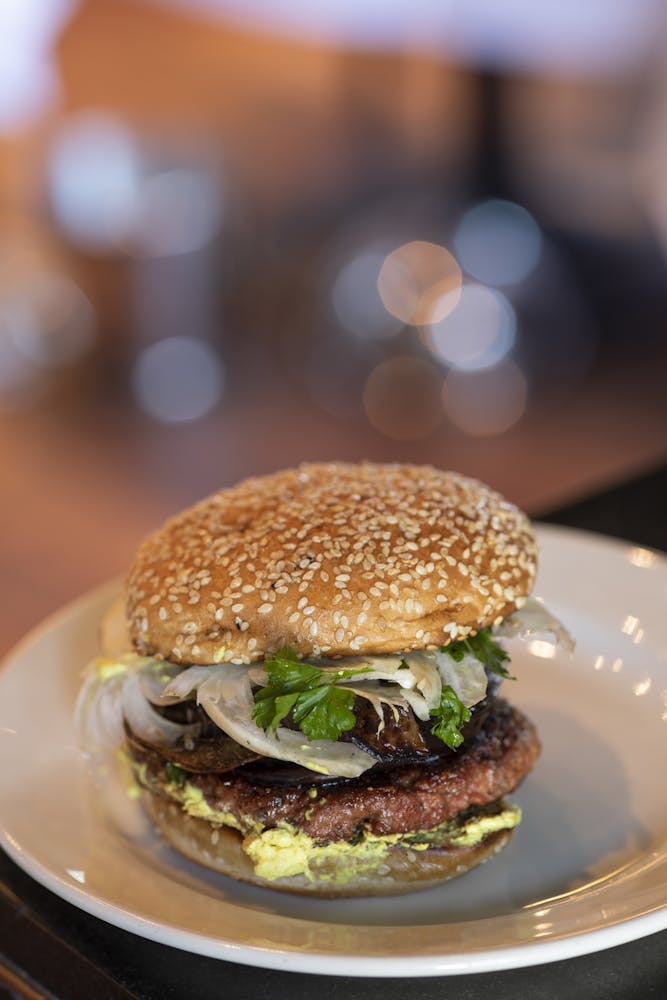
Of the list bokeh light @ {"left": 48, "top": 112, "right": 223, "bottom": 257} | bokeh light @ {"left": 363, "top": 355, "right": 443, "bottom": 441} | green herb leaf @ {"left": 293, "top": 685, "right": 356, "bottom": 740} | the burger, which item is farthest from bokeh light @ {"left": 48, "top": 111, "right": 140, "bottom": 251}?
green herb leaf @ {"left": 293, "top": 685, "right": 356, "bottom": 740}

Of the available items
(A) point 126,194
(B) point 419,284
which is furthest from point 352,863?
(A) point 126,194

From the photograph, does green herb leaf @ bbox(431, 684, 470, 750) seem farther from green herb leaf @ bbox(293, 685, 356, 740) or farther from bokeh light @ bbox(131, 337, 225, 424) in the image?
bokeh light @ bbox(131, 337, 225, 424)

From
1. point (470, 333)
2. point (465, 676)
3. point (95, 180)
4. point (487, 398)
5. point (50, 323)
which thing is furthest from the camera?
point (95, 180)

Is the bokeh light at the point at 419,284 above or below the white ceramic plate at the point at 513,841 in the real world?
below

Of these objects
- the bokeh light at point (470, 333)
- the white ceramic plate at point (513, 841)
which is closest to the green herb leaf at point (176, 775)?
the white ceramic plate at point (513, 841)

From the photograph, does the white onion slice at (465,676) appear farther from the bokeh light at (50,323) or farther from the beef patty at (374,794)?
the bokeh light at (50,323)

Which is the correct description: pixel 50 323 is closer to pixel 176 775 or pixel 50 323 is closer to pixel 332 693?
pixel 176 775
